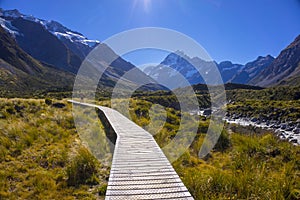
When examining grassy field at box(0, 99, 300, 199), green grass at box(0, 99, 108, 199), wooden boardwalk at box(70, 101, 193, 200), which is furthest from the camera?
green grass at box(0, 99, 108, 199)

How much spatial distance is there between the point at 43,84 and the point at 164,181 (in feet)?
519

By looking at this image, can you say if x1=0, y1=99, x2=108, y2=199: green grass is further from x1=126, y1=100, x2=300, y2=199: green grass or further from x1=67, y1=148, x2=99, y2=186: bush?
x1=126, y1=100, x2=300, y2=199: green grass

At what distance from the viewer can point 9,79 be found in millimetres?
131375

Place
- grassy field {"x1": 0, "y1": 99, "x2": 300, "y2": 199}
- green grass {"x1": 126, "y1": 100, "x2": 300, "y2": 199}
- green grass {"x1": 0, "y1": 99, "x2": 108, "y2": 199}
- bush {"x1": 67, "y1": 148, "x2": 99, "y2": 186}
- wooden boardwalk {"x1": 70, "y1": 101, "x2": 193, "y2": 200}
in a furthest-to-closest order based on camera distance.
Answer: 1. bush {"x1": 67, "y1": 148, "x2": 99, "y2": 186}
2. green grass {"x1": 0, "y1": 99, "x2": 108, "y2": 199}
3. grassy field {"x1": 0, "y1": 99, "x2": 300, "y2": 199}
4. green grass {"x1": 126, "y1": 100, "x2": 300, "y2": 199}
5. wooden boardwalk {"x1": 70, "y1": 101, "x2": 193, "y2": 200}

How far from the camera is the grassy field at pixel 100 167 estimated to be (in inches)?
224

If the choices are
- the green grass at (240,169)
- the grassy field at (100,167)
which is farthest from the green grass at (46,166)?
the green grass at (240,169)

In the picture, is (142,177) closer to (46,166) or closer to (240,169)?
(240,169)

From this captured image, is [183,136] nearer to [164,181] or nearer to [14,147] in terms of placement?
[164,181]

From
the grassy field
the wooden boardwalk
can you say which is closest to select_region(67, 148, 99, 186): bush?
the grassy field

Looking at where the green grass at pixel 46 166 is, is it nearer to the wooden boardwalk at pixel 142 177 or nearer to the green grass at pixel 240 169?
the wooden boardwalk at pixel 142 177

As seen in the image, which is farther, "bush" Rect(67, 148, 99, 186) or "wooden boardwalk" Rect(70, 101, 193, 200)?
"bush" Rect(67, 148, 99, 186)

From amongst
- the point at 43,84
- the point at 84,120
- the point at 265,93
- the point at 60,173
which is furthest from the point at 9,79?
the point at 60,173

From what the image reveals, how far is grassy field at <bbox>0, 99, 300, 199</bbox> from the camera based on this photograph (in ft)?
18.7

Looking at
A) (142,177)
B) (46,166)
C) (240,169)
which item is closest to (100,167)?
(46,166)
